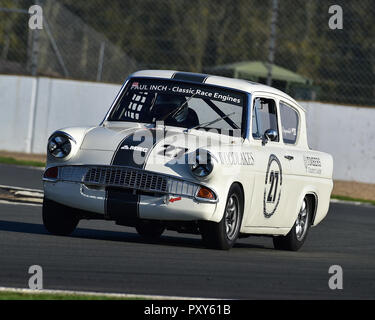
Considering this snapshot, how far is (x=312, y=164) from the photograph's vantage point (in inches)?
447

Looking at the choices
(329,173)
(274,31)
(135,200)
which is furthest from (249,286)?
(274,31)

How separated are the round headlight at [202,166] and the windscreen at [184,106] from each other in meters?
1.09

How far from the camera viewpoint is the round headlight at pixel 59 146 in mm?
9469

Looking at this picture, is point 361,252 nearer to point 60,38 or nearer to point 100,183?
point 100,183

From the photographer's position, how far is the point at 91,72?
82.1ft

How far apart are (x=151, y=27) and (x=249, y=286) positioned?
1855 cm

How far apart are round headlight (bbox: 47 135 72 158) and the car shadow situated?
84cm

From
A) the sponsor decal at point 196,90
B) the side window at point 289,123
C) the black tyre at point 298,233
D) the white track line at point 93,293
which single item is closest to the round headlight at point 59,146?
the sponsor decal at point 196,90

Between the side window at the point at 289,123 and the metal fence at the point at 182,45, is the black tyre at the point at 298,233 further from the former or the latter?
the metal fence at the point at 182,45

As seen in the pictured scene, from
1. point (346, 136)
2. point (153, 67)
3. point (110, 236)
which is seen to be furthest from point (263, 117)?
point (153, 67)

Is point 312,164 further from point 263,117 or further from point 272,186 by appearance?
point 272,186

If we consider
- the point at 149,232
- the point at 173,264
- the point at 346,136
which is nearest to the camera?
the point at 173,264

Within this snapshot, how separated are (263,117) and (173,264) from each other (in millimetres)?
2896

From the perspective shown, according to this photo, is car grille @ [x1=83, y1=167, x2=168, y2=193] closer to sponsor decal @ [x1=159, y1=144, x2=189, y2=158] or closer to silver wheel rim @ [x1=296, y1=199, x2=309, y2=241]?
sponsor decal @ [x1=159, y1=144, x2=189, y2=158]
